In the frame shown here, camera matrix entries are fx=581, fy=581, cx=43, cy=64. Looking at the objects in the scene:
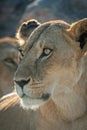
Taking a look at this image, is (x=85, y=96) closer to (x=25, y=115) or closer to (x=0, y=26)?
(x=25, y=115)

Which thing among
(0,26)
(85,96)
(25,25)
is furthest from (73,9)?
(85,96)

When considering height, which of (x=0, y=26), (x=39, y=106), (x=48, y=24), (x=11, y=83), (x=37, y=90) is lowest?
(x=0, y=26)

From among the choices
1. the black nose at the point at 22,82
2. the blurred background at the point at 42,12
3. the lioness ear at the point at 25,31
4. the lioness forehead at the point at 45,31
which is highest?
the lioness forehead at the point at 45,31

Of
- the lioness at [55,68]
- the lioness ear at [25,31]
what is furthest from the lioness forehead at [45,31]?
the lioness ear at [25,31]

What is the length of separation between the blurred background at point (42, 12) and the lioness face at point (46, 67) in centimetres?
387

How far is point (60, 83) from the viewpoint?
13.3 feet

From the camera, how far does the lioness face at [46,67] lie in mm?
3914

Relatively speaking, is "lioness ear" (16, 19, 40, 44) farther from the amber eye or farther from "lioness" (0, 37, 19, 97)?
"lioness" (0, 37, 19, 97)

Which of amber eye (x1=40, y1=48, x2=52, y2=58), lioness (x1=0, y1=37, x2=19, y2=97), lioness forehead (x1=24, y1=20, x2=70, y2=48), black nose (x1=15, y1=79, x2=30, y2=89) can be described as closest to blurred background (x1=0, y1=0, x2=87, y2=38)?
lioness (x1=0, y1=37, x2=19, y2=97)

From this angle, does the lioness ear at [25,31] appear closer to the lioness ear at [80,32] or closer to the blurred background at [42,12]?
the lioness ear at [80,32]

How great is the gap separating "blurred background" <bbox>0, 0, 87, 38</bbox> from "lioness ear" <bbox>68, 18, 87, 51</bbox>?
12.7ft

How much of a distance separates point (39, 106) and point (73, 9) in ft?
15.6

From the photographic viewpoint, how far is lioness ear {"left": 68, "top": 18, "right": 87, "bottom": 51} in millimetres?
3953

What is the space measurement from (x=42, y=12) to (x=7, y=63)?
275 cm
